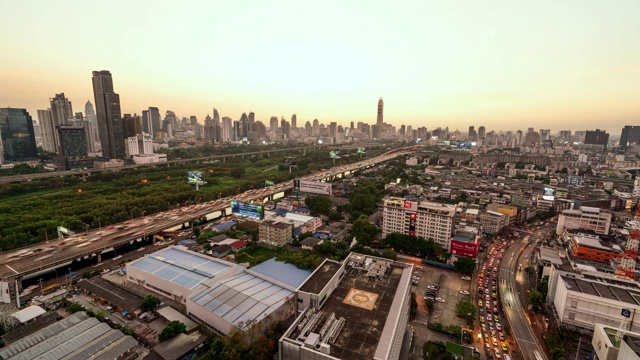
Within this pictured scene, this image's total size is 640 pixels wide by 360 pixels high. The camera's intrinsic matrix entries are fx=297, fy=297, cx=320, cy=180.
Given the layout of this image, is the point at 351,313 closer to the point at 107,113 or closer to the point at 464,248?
the point at 464,248

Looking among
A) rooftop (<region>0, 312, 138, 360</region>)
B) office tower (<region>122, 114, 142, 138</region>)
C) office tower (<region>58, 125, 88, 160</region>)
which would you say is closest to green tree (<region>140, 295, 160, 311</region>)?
rooftop (<region>0, 312, 138, 360</region>)

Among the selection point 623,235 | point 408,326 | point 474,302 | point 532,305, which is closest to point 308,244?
point 408,326

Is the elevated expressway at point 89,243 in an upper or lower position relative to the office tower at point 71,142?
lower

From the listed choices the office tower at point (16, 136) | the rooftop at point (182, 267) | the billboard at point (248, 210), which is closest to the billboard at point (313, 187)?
the billboard at point (248, 210)

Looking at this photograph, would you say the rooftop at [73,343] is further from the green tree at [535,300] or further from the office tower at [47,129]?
the office tower at [47,129]

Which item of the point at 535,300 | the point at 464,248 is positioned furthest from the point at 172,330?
the point at 464,248

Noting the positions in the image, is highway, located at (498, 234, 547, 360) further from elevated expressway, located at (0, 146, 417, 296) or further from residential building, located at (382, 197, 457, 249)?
elevated expressway, located at (0, 146, 417, 296)
